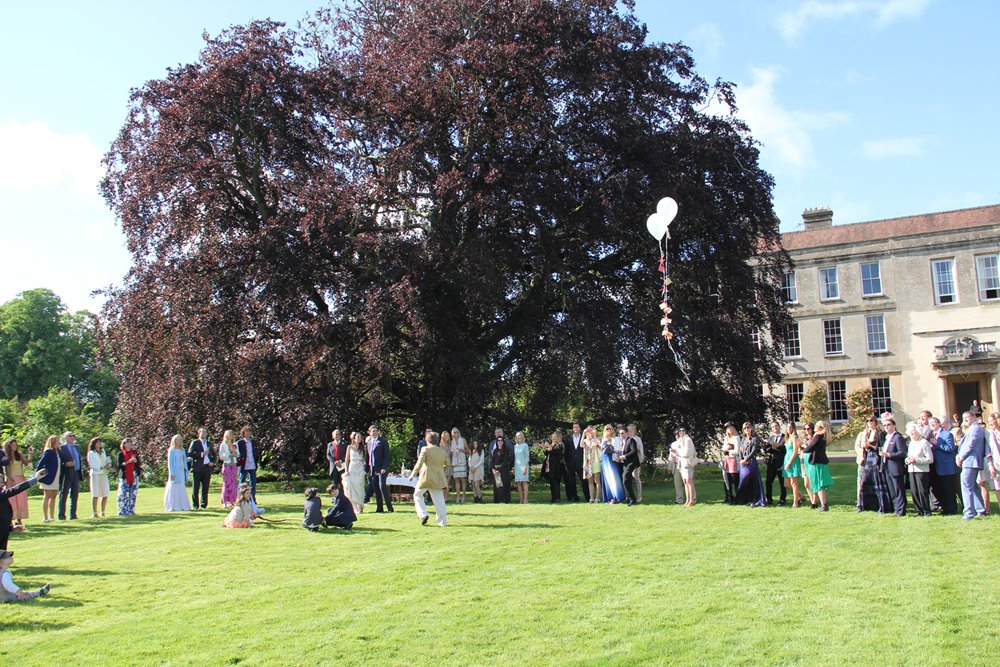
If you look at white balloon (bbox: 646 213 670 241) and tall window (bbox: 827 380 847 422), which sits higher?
white balloon (bbox: 646 213 670 241)

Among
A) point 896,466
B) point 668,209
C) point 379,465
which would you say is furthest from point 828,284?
point 379,465

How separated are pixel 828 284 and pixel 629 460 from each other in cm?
3295

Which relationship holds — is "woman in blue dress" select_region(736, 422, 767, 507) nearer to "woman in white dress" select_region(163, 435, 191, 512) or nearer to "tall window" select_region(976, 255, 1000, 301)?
"woman in white dress" select_region(163, 435, 191, 512)

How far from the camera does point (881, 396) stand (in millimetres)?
45219

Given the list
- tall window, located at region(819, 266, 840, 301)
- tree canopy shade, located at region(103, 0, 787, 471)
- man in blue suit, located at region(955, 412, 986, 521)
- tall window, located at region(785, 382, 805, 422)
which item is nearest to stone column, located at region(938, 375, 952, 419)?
tall window, located at region(785, 382, 805, 422)

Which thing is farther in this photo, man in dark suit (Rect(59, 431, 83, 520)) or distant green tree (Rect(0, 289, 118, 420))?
distant green tree (Rect(0, 289, 118, 420))

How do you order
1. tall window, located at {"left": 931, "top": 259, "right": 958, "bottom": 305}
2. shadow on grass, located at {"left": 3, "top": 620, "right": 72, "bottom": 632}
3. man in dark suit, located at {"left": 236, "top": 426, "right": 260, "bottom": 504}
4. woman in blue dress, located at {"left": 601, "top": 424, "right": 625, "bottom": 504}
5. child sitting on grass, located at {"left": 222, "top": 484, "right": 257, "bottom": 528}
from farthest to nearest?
tall window, located at {"left": 931, "top": 259, "right": 958, "bottom": 305}
man in dark suit, located at {"left": 236, "top": 426, "right": 260, "bottom": 504}
woman in blue dress, located at {"left": 601, "top": 424, "right": 625, "bottom": 504}
child sitting on grass, located at {"left": 222, "top": 484, "right": 257, "bottom": 528}
shadow on grass, located at {"left": 3, "top": 620, "right": 72, "bottom": 632}

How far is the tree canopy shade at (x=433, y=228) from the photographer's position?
22922 mm

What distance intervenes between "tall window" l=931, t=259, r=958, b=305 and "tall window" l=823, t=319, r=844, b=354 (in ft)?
16.8

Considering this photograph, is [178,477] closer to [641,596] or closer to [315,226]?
[315,226]

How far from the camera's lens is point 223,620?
8352 millimetres

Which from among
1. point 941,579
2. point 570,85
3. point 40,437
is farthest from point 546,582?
point 40,437

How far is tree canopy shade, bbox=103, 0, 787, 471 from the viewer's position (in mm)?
22922

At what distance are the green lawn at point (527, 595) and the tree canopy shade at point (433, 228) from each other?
8.55m
